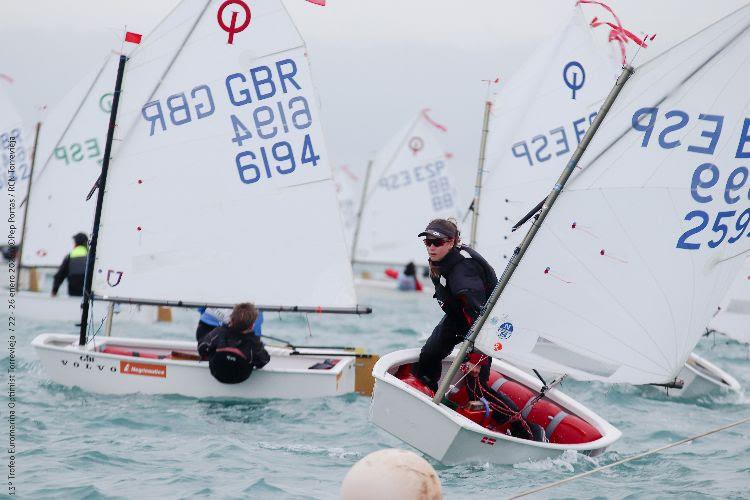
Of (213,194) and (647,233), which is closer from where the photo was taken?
(647,233)

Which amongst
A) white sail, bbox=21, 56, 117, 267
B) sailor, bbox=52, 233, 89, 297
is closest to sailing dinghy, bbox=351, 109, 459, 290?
white sail, bbox=21, 56, 117, 267

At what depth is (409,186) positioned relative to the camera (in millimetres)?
31344

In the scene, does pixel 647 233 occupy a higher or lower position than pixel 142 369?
higher

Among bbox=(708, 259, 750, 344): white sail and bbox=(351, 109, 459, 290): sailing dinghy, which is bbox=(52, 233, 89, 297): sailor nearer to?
bbox=(708, 259, 750, 344): white sail

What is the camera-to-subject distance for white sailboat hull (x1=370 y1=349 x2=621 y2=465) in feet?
24.7

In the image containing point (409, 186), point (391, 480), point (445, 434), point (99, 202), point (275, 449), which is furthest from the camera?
point (409, 186)

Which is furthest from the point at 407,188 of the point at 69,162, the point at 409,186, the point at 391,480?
the point at 391,480

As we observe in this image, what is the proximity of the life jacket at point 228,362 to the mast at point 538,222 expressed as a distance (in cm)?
307

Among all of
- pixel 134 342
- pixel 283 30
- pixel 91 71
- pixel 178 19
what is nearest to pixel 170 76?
pixel 178 19

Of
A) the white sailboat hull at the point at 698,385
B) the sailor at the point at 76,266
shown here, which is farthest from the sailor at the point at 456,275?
the sailor at the point at 76,266

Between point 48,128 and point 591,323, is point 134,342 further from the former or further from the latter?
point 48,128

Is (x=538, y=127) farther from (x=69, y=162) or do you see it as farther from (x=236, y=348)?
(x=69, y=162)

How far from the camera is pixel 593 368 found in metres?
7.66

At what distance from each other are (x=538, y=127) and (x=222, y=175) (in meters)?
5.60
